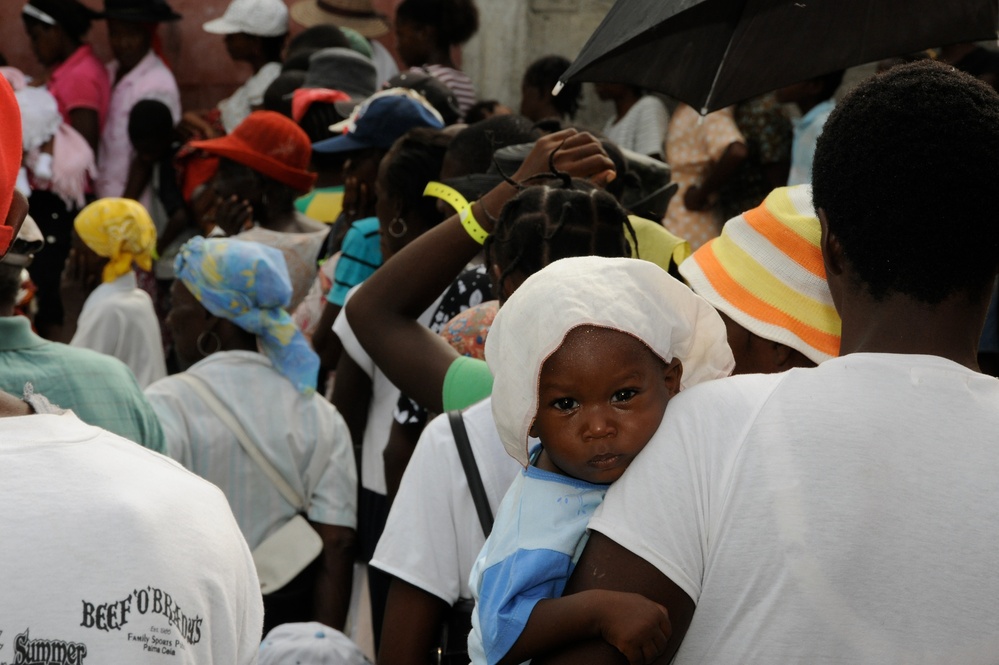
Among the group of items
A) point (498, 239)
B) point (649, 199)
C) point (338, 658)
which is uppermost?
point (498, 239)

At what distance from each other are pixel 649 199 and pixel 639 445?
2.76 meters

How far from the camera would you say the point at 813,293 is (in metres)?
2.55

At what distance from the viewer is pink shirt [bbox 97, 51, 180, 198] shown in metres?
9.05

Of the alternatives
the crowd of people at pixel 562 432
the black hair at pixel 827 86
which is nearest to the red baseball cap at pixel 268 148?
the crowd of people at pixel 562 432

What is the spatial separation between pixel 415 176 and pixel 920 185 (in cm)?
315

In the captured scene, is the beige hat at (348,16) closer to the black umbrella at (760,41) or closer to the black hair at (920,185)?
the black umbrella at (760,41)

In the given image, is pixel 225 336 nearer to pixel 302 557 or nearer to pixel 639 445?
pixel 302 557

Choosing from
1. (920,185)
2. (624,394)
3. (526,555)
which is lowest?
(526,555)

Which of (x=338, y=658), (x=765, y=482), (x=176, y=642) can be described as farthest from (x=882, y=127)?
(x=338, y=658)

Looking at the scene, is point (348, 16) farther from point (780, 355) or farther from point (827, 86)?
point (780, 355)

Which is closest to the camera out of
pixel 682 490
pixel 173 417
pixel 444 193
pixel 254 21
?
pixel 682 490

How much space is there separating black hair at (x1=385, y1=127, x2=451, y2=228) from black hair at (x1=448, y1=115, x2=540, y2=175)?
0.20 metres

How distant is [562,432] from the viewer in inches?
84.8

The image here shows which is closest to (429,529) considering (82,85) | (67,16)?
(82,85)
